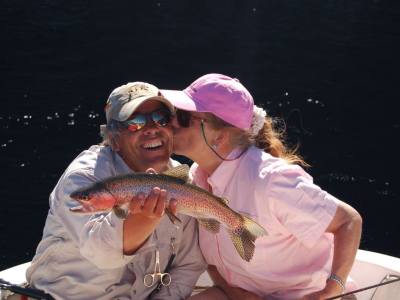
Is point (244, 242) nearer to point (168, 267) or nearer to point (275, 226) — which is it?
point (275, 226)

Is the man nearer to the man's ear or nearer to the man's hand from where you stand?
the man's ear

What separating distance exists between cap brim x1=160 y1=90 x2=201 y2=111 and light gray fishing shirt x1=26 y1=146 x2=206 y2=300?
0.43 meters

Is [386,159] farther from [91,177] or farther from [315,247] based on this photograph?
[91,177]

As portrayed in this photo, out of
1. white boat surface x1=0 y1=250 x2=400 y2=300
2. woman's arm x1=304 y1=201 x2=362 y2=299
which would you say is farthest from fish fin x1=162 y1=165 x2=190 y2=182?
white boat surface x1=0 y1=250 x2=400 y2=300

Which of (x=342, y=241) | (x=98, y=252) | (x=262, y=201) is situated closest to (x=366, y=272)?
(x=342, y=241)

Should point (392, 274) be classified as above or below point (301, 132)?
above

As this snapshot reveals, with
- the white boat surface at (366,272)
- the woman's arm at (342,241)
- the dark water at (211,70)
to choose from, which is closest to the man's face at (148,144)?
the woman's arm at (342,241)

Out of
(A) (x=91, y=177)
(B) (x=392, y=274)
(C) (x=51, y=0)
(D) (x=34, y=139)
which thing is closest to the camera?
(A) (x=91, y=177)

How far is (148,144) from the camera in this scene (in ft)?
13.0

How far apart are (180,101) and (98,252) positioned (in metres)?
1.00

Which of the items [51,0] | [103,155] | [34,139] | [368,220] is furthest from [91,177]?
[51,0]

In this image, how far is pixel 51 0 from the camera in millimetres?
22172

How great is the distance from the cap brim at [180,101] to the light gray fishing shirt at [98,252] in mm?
433

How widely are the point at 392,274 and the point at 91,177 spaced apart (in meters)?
2.43
